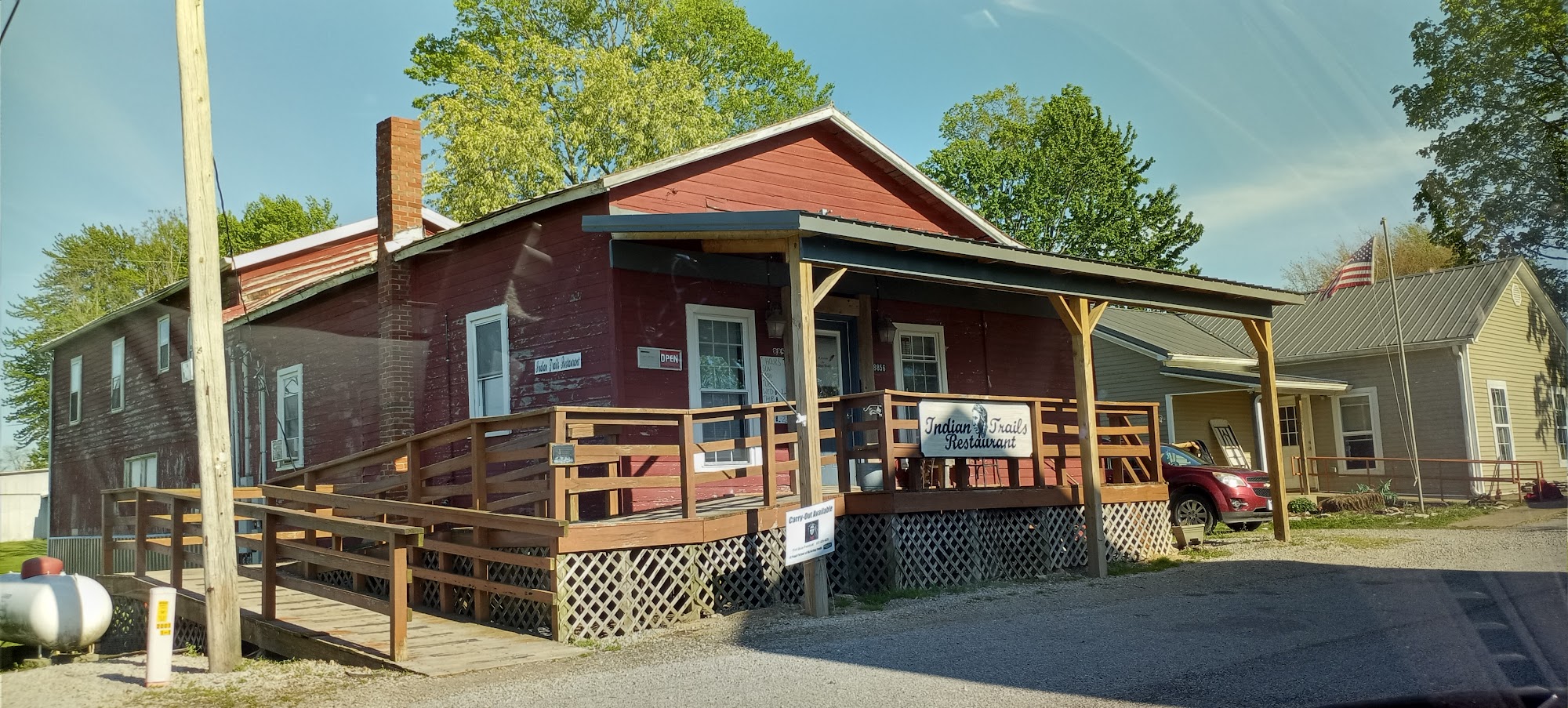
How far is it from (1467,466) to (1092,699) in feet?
69.1

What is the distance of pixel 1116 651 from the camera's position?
24.7 feet

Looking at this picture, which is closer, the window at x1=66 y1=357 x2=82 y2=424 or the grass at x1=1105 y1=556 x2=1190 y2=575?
the grass at x1=1105 y1=556 x2=1190 y2=575

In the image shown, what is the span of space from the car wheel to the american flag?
3.36 m

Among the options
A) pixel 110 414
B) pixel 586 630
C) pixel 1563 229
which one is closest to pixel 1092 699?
pixel 1563 229

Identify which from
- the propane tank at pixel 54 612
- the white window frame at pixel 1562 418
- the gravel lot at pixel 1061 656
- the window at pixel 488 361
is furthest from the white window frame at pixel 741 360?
the white window frame at pixel 1562 418

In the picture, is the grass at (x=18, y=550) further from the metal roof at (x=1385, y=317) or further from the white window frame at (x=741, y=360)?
the metal roof at (x=1385, y=317)

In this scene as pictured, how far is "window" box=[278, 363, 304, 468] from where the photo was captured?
651 inches

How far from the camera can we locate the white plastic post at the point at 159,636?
7.83 meters

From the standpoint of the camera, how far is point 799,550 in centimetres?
935

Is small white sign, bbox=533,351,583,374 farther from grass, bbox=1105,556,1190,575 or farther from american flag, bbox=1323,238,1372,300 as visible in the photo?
american flag, bbox=1323,238,1372,300

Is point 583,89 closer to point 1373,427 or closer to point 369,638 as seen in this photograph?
point 1373,427

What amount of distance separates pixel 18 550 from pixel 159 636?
23.1 meters

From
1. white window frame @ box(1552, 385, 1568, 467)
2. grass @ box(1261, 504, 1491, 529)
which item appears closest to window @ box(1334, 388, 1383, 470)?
grass @ box(1261, 504, 1491, 529)

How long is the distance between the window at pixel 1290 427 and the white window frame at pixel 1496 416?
3.59 metres
